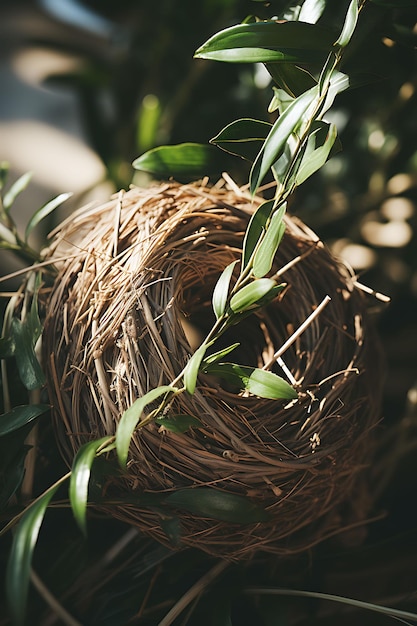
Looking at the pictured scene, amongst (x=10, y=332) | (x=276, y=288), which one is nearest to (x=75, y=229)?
(x=10, y=332)

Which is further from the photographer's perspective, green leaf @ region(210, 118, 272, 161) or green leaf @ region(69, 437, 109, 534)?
green leaf @ region(210, 118, 272, 161)

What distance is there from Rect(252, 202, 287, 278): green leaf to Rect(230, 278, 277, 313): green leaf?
0.7 inches

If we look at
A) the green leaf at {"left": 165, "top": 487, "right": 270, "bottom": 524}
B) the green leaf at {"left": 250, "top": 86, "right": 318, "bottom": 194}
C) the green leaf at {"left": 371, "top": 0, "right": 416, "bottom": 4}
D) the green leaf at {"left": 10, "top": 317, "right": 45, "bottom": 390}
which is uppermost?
the green leaf at {"left": 371, "top": 0, "right": 416, "bottom": 4}

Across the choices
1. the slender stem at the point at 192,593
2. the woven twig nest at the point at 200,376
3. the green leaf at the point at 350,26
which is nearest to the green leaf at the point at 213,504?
the woven twig nest at the point at 200,376

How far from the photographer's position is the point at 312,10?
50 centimetres

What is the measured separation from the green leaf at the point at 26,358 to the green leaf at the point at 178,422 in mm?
113

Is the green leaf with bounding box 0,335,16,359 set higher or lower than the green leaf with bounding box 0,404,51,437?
higher

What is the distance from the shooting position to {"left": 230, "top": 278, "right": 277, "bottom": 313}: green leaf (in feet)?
1.43

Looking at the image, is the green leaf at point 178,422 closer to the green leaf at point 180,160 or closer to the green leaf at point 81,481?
the green leaf at point 81,481

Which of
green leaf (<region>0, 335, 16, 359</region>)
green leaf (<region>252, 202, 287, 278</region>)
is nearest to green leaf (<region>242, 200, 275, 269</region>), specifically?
green leaf (<region>252, 202, 287, 278</region>)

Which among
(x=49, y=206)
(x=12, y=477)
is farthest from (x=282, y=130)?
(x=12, y=477)

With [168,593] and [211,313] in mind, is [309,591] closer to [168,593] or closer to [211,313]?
[168,593]

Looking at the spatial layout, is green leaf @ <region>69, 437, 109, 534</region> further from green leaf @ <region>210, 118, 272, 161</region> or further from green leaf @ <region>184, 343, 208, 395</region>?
green leaf @ <region>210, 118, 272, 161</region>

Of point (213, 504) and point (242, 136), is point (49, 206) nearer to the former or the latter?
point (242, 136)
